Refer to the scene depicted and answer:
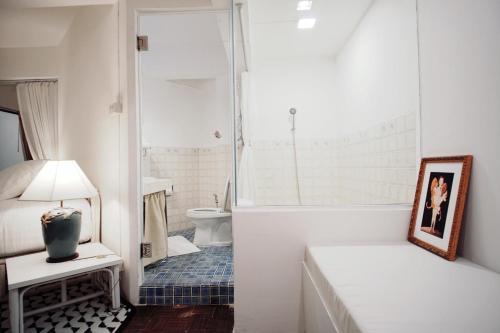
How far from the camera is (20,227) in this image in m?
1.88

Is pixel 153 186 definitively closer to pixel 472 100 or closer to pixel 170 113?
pixel 170 113

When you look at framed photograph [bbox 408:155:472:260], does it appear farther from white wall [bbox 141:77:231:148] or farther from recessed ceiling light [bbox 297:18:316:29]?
white wall [bbox 141:77:231:148]

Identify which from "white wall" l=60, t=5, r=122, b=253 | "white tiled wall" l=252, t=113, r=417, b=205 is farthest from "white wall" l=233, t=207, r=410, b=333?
"white wall" l=60, t=5, r=122, b=253

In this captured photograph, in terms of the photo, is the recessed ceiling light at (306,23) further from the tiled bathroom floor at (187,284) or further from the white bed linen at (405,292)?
the tiled bathroom floor at (187,284)

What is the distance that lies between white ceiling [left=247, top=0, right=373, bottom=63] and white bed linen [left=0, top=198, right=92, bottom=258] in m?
2.34

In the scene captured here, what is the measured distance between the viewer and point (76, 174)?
187cm

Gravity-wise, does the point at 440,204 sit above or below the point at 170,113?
below

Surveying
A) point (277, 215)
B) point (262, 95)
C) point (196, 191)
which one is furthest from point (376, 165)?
point (196, 191)

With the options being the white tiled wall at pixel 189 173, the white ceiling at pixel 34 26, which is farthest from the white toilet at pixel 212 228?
the white ceiling at pixel 34 26

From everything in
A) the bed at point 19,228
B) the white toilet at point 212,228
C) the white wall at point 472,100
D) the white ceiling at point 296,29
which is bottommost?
the white toilet at point 212,228

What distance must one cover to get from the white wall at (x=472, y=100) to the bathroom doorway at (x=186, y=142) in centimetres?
162

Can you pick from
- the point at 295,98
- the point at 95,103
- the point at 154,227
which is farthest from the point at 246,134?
the point at 95,103

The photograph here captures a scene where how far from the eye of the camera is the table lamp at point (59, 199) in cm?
171

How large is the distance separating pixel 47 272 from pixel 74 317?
398 mm
